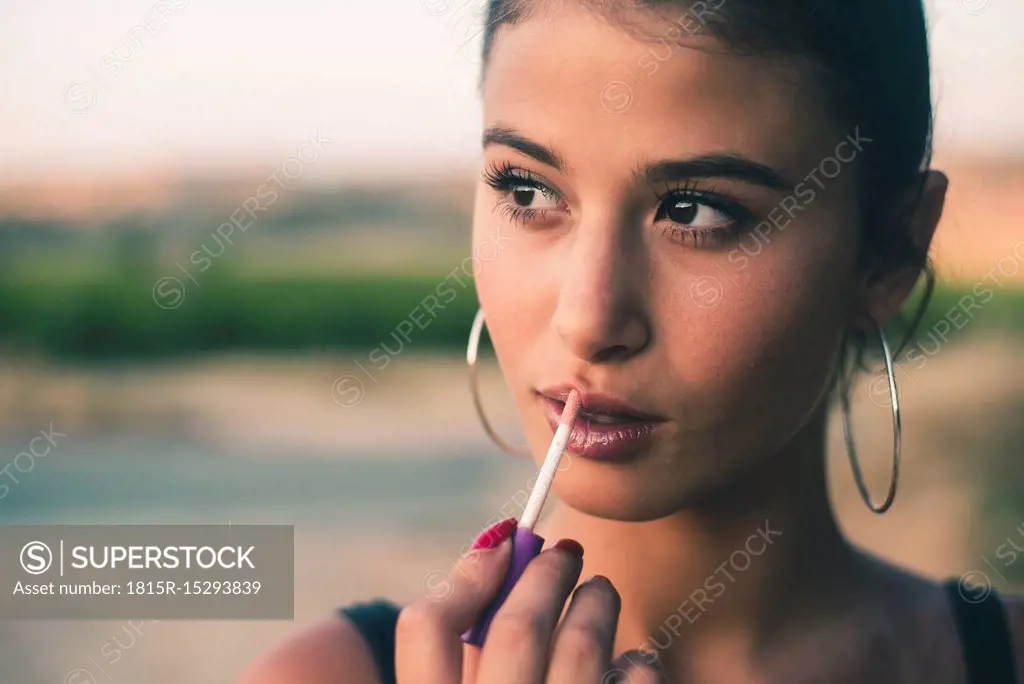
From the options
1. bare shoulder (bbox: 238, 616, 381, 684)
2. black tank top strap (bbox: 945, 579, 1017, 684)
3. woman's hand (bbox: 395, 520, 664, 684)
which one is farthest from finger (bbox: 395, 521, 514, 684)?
black tank top strap (bbox: 945, 579, 1017, 684)

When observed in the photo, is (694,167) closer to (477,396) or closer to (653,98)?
(653,98)

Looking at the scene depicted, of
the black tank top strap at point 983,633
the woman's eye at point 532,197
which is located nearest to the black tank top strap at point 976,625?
the black tank top strap at point 983,633

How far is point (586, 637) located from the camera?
62 centimetres

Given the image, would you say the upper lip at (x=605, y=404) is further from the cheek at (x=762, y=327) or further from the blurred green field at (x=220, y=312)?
the blurred green field at (x=220, y=312)

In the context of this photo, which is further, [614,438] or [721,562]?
[721,562]

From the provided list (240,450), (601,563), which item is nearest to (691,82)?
(601,563)

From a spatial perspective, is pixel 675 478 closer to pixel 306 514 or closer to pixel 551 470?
pixel 551 470

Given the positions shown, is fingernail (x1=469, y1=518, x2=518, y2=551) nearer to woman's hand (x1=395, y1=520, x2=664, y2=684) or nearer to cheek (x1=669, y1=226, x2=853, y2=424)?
woman's hand (x1=395, y1=520, x2=664, y2=684)

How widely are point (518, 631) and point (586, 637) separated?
4 cm

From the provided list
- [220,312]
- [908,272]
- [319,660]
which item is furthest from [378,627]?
[220,312]

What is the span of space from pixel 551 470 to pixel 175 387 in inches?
84.5

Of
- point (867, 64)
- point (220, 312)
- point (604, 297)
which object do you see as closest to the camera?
point (604, 297)

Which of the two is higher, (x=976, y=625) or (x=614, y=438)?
(x=614, y=438)

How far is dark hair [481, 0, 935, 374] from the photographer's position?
0.75 metres
